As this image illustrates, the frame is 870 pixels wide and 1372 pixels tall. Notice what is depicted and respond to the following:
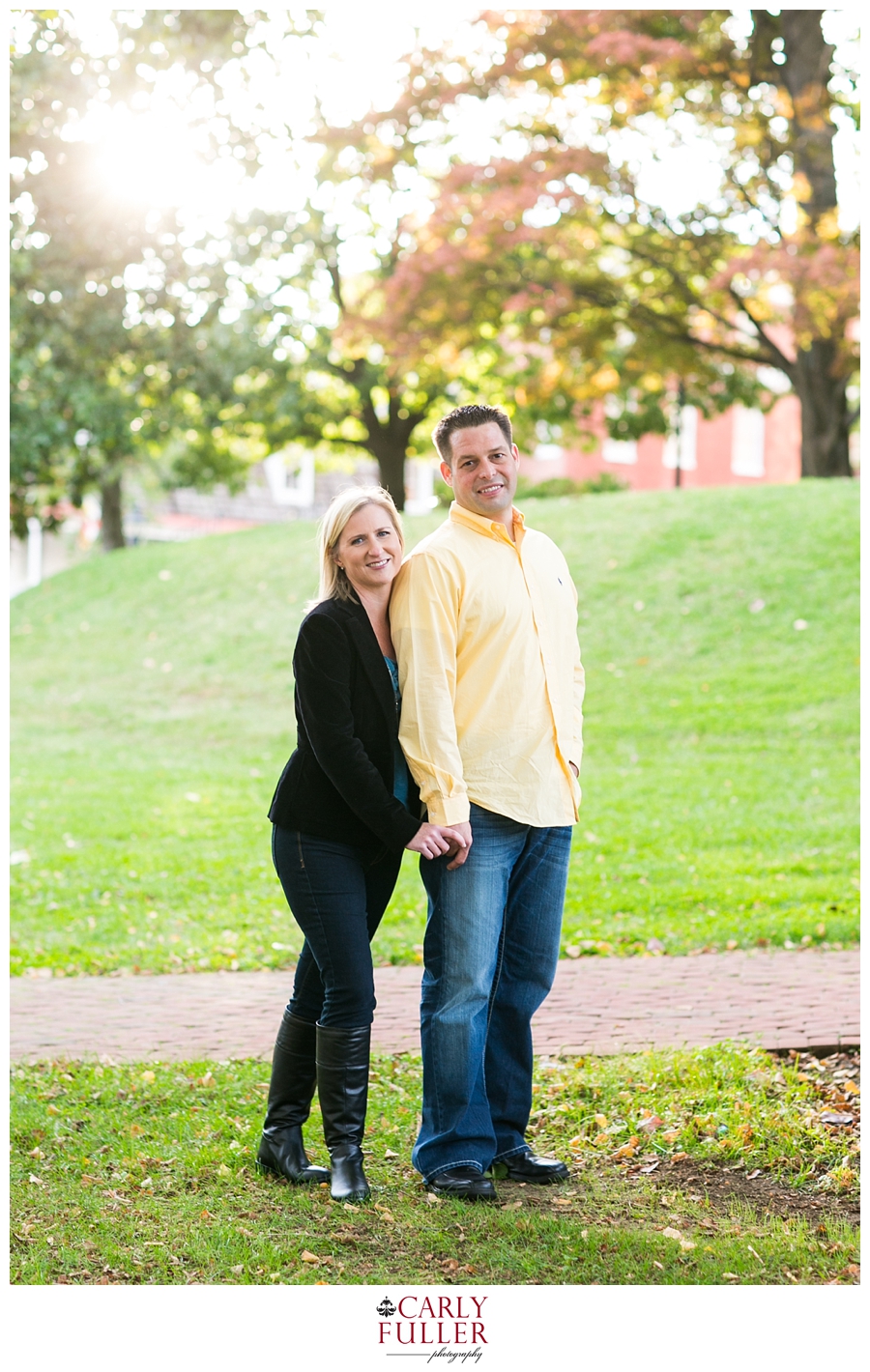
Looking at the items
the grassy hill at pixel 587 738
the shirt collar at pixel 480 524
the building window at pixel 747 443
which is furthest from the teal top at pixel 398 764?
the building window at pixel 747 443

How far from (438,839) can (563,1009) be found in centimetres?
268

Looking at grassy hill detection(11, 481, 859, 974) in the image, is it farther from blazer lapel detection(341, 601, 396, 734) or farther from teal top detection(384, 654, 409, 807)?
blazer lapel detection(341, 601, 396, 734)

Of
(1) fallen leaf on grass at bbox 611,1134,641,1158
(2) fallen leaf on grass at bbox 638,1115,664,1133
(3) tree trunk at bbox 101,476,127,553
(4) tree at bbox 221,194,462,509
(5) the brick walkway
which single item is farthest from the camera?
(3) tree trunk at bbox 101,476,127,553

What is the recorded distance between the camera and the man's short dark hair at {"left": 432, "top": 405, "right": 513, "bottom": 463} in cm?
391

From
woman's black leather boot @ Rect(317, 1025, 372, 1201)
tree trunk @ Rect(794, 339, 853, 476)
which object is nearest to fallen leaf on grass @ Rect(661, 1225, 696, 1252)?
woman's black leather boot @ Rect(317, 1025, 372, 1201)

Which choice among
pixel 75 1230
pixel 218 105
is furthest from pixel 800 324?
pixel 75 1230

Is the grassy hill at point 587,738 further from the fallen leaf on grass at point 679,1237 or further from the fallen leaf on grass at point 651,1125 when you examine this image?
the fallen leaf on grass at point 679,1237

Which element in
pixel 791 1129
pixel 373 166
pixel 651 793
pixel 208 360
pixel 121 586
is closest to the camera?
pixel 791 1129

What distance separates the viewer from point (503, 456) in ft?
13.0

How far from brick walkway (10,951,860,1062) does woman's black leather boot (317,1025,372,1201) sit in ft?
5.19

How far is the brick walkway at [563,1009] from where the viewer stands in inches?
→ 225

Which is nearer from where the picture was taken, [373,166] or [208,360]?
[208,360]
